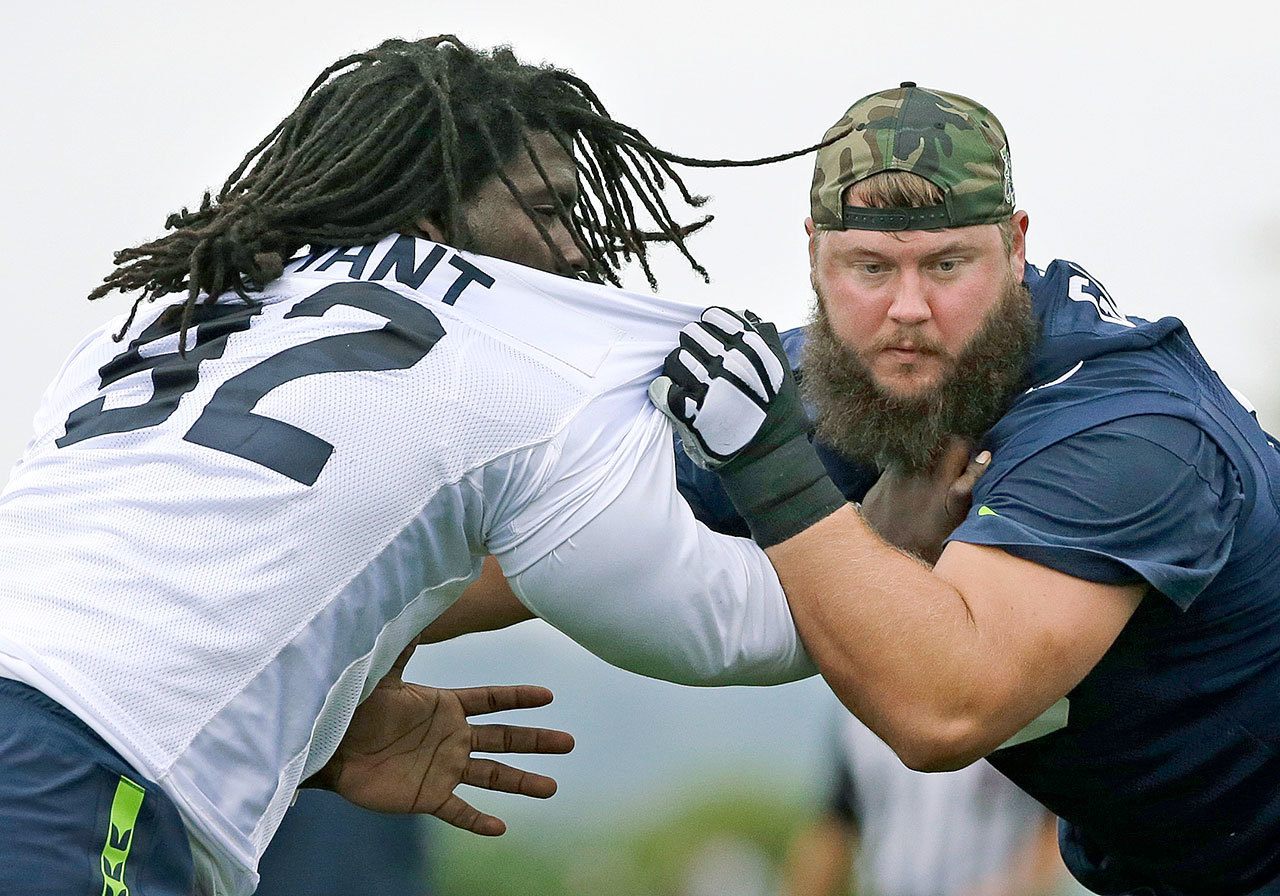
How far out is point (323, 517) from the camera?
5.17 feet

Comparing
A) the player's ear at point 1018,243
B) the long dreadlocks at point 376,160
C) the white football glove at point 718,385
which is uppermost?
the long dreadlocks at point 376,160

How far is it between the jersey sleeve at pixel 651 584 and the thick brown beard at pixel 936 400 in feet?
1.99

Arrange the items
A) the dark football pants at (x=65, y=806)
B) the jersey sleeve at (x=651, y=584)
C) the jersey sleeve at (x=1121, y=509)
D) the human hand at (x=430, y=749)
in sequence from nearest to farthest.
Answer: the dark football pants at (x=65, y=806) < the jersey sleeve at (x=651, y=584) < the jersey sleeve at (x=1121, y=509) < the human hand at (x=430, y=749)

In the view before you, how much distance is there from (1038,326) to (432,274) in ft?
3.48

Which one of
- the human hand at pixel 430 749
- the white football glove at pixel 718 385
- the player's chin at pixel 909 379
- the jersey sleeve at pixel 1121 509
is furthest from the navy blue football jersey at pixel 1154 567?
the human hand at pixel 430 749

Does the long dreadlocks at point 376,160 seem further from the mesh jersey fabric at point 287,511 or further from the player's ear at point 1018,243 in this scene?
the player's ear at point 1018,243

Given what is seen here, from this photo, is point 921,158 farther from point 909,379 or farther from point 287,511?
point 287,511

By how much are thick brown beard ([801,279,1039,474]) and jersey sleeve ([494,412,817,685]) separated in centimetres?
61

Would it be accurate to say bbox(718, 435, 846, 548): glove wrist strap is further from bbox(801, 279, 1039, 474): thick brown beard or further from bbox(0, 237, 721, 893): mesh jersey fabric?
bbox(801, 279, 1039, 474): thick brown beard

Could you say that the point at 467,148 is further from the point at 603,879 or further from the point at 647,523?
the point at 603,879

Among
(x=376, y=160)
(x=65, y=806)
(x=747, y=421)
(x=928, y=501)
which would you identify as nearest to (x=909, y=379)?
(x=928, y=501)

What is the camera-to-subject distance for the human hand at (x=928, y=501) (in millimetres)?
2270

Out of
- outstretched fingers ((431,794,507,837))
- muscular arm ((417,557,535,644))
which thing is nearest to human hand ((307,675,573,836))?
outstretched fingers ((431,794,507,837))

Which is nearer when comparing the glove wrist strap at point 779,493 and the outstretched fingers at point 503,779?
the glove wrist strap at point 779,493
